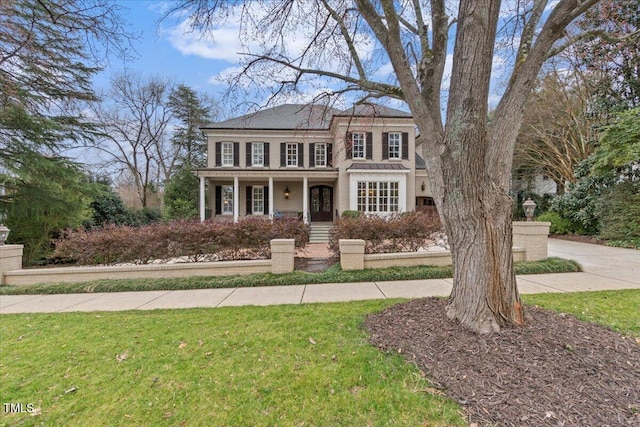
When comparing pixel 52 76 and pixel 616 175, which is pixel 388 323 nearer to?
pixel 52 76

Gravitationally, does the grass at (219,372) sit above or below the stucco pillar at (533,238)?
below

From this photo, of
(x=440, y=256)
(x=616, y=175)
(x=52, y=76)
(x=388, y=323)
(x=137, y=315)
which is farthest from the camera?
(x=616, y=175)

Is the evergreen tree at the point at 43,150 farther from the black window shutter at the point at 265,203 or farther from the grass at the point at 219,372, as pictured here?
the black window shutter at the point at 265,203

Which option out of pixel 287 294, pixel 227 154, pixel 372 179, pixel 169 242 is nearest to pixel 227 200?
pixel 227 154

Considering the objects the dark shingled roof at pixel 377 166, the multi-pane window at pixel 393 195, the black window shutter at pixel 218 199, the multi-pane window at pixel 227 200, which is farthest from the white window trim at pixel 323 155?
the black window shutter at pixel 218 199

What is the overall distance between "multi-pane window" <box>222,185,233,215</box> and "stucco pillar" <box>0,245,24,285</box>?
1219cm

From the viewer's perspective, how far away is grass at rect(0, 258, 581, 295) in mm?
5836

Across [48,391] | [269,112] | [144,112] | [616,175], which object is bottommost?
[48,391]

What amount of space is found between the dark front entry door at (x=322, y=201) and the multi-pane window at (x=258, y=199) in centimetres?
338

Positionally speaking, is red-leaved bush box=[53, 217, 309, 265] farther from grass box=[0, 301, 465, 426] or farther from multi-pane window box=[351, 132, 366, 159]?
multi-pane window box=[351, 132, 366, 159]

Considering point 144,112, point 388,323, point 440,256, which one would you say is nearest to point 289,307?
point 388,323

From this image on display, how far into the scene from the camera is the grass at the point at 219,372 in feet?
6.95

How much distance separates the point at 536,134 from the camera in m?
16.2

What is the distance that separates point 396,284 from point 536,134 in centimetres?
1642
